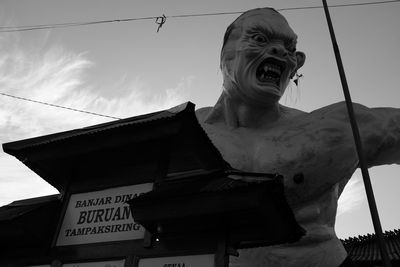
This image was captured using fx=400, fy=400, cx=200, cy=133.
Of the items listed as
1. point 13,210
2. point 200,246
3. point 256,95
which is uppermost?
point 256,95

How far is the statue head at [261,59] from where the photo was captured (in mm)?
4918

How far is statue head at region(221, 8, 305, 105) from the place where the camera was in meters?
4.92

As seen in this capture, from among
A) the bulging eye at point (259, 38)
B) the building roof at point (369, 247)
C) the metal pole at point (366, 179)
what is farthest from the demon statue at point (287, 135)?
the building roof at point (369, 247)

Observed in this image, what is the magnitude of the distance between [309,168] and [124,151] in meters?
2.09

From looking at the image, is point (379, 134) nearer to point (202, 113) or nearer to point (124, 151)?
point (202, 113)

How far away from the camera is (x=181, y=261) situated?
124 inches

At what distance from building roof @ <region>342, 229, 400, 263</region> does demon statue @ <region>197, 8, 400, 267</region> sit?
22.4 ft

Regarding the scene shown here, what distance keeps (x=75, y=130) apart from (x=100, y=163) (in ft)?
1.38

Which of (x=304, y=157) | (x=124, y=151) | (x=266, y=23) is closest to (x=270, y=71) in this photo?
(x=266, y=23)

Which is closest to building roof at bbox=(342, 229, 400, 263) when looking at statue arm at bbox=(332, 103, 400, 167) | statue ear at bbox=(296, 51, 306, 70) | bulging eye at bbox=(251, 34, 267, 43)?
statue arm at bbox=(332, 103, 400, 167)

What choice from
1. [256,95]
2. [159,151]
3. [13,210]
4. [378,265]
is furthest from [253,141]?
[378,265]

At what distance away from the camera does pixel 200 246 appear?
3119mm

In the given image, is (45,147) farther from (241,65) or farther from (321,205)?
(321,205)

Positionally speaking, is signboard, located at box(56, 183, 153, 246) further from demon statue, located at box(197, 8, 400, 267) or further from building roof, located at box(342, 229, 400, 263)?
building roof, located at box(342, 229, 400, 263)
